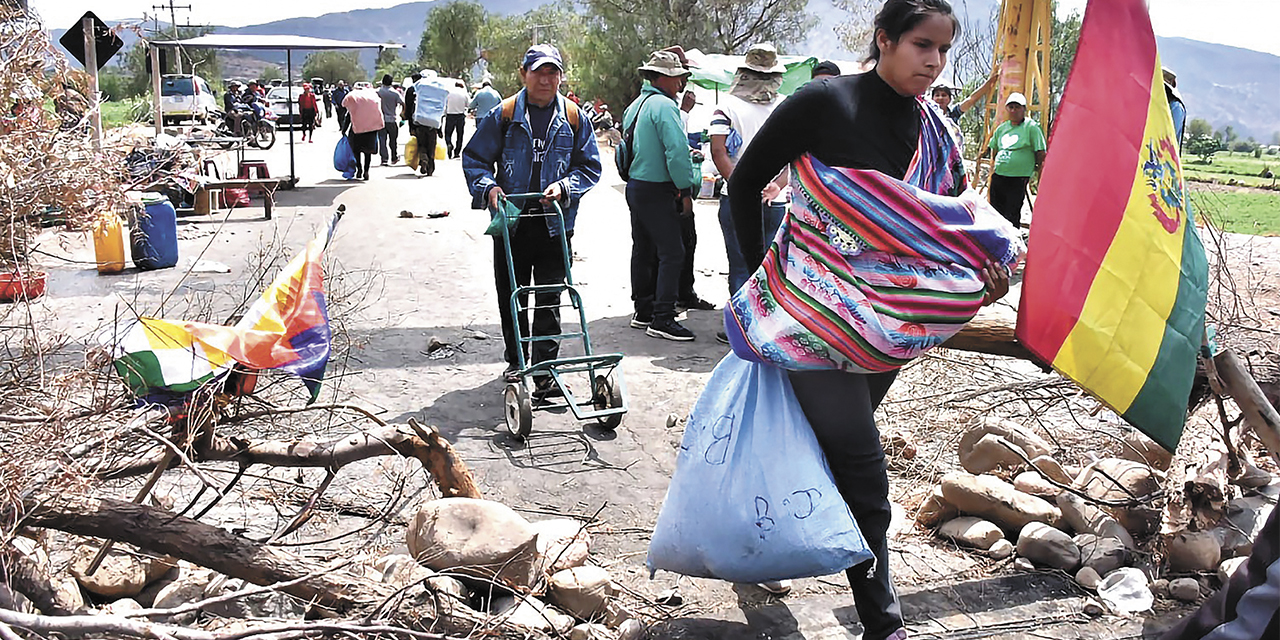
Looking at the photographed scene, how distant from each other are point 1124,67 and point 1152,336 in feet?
2.62

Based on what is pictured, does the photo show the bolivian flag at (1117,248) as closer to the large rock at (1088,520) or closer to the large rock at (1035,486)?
the large rock at (1088,520)

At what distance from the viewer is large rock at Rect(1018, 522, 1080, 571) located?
4.02 m

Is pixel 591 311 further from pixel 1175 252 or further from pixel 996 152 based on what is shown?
pixel 1175 252

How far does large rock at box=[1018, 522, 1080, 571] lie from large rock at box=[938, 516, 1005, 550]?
107 millimetres

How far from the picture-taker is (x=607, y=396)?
5.77 m

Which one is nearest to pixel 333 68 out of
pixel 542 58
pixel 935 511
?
pixel 542 58

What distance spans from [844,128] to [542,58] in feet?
10.4

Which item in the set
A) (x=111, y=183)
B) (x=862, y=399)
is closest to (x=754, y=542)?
A: (x=862, y=399)

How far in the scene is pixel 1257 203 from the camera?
70.6 feet

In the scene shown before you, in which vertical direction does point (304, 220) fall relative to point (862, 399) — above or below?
below

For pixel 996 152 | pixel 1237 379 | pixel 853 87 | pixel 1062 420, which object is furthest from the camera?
pixel 996 152

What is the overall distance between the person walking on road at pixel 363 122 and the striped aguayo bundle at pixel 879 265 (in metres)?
16.1

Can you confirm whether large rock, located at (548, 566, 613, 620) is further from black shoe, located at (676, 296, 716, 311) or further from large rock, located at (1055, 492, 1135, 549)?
black shoe, located at (676, 296, 716, 311)

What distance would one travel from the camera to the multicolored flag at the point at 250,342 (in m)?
3.72
